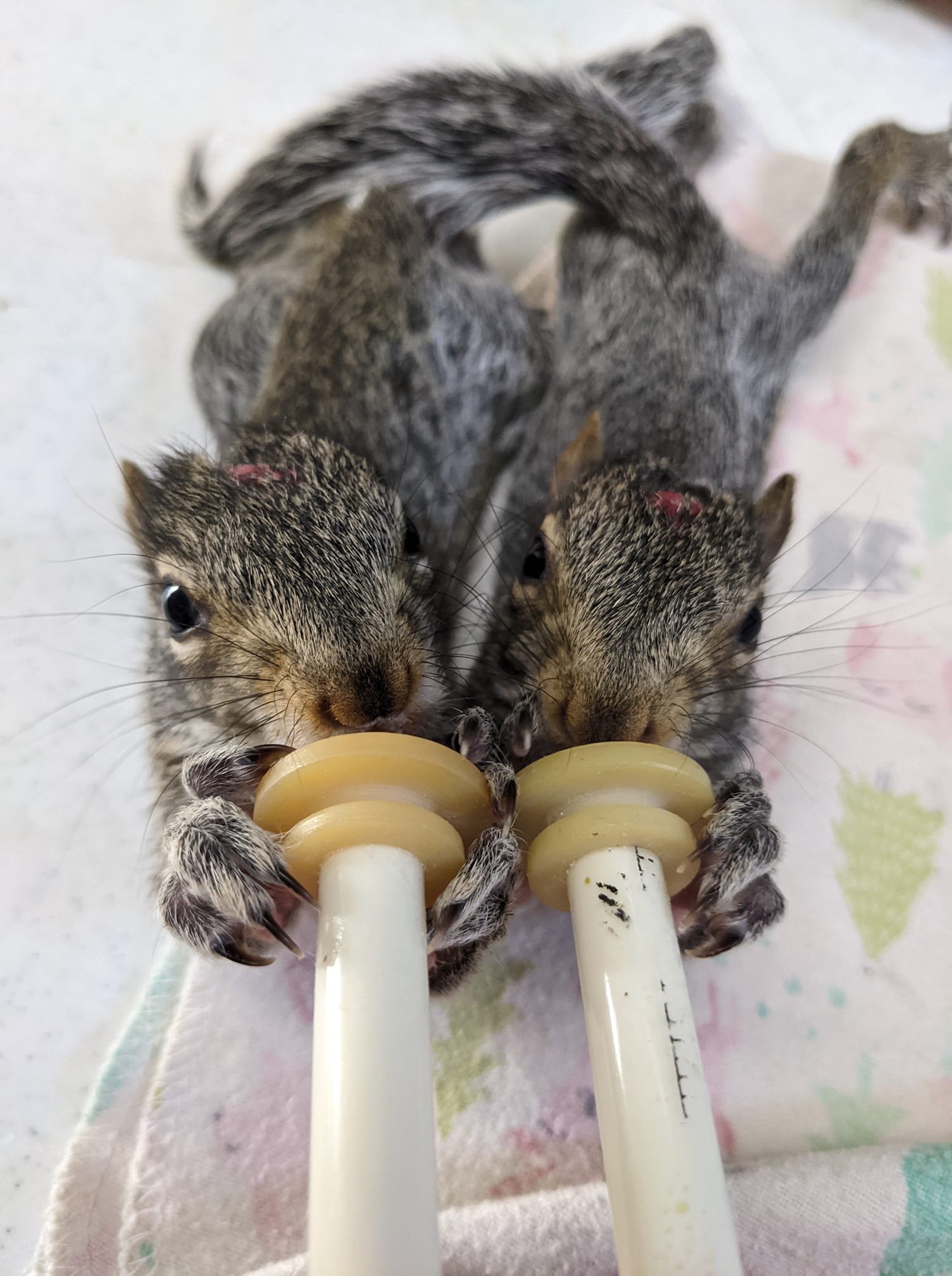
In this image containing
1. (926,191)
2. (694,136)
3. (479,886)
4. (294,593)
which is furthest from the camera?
(694,136)

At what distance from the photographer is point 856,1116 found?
4.68ft

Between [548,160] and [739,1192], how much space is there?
7.37 ft

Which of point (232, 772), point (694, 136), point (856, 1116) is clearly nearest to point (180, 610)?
point (232, 772)

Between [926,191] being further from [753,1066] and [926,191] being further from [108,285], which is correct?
[753,1066]

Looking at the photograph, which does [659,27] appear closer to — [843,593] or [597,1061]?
[843,593]

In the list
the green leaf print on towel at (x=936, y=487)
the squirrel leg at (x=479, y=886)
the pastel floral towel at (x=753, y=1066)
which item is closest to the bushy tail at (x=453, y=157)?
the green leaf print on towel at (x=936, y=487)

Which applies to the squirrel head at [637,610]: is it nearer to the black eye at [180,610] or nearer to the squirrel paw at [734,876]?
the squirrel paw at [734,876]

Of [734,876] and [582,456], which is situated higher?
[582,456]

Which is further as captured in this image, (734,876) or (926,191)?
(926,191)

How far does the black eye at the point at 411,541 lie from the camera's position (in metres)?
1.49

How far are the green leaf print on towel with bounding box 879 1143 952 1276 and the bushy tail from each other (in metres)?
2.03

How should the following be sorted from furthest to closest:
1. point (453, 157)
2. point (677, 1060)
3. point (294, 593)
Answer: point (453, 157)
point (294, 593)
point (677, 1060)

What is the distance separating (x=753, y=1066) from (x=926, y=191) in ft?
7.64

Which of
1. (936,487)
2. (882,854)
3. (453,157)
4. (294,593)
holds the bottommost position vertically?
(882,854)
